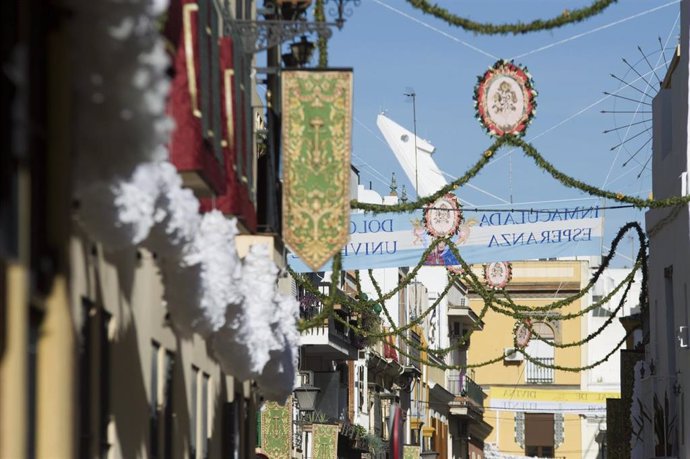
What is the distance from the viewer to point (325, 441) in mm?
46156

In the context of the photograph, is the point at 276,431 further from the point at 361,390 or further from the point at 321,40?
the point at 361,390

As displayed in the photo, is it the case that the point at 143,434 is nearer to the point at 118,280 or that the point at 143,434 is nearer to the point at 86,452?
the point at 118,280

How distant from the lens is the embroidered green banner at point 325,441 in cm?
4588

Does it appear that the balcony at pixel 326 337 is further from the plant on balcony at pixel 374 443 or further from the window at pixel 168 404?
the window at pixel 168 404

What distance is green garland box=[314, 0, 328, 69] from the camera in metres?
20.9

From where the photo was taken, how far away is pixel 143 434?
1694cm

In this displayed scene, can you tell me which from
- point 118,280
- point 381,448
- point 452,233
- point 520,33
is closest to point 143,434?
point 118,280

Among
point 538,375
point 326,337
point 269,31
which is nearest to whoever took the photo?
point 269,31

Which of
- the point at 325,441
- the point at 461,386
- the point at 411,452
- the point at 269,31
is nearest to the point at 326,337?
the point at 325,441

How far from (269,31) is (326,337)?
31.2 m

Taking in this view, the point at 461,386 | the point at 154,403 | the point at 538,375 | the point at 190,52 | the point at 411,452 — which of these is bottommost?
the point at 154,403

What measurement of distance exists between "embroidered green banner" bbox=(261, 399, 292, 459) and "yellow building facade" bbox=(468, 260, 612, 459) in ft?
178

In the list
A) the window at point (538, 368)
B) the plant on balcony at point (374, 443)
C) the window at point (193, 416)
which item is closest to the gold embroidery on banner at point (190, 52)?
the window at point (193, 416)

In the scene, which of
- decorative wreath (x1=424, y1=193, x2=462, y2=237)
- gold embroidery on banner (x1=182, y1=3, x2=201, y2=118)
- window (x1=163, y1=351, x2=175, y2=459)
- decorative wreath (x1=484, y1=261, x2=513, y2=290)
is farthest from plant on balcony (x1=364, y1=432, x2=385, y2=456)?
gold embroidery on banner (x1=182, y1=3, x2=201, y2=118)
